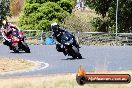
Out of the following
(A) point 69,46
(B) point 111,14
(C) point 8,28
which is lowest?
(B) point 111,14

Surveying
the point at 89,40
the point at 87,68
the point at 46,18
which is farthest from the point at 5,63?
the point at 46,18

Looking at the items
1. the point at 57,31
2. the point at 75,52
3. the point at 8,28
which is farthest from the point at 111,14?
the point at 75,52

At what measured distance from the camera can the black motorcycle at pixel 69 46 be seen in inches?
965

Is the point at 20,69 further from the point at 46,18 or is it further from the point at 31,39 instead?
the point at 46,18

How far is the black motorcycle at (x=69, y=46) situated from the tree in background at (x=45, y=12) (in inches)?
1332

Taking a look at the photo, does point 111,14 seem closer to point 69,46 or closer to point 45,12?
point 45,12

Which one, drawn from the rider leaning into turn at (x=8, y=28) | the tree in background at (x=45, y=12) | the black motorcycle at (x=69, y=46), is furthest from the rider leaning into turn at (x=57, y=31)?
the tree in background at (x=45, y=12)

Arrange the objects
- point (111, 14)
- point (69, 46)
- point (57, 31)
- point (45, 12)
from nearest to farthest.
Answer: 1. point (69, 46)
2. point (57, 31)
3. point (111, 14)
4. point (45, 12)

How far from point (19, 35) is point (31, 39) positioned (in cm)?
1519

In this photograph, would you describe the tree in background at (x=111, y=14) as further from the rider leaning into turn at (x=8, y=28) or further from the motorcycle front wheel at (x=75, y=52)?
the motorcycle front wheel at (x=75, y=52)

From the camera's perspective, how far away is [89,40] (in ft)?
144

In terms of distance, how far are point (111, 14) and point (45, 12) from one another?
10482 millimetres

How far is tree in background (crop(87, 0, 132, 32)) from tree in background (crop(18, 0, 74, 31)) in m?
5.59

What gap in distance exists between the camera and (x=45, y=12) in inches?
2389
